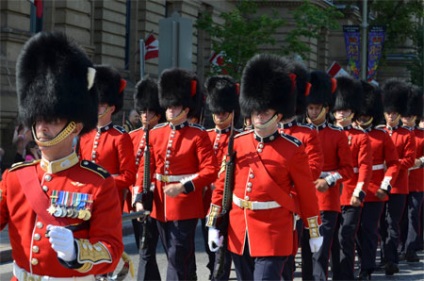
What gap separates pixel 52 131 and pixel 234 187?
2571mm

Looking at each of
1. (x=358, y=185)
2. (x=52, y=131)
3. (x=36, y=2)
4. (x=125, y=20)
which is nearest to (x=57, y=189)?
(x=52, y=131)

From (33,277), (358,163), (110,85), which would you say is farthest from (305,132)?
(33,277)

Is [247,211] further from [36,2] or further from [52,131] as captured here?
[36,2]

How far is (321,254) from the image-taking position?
28.3ft

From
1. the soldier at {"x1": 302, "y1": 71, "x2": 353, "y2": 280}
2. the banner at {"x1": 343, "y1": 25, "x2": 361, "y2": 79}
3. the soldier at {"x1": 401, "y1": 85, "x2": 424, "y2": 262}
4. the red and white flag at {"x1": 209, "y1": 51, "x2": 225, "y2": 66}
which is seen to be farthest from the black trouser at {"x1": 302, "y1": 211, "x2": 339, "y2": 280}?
the banner at {"x1": 343, "y1": 25, "x2": 361, "y2": 79}

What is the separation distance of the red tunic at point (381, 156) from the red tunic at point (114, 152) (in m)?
3.22

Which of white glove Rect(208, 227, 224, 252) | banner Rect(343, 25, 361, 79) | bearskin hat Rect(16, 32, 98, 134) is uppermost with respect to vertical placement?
banner Rect(343, 25, 361, 79)

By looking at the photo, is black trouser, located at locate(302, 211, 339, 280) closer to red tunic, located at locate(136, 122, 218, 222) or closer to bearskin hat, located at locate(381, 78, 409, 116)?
red tunic, located at locate(136, 122, 218, 222)

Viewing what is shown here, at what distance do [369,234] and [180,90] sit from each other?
2570 millimetres

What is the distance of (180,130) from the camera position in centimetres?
845

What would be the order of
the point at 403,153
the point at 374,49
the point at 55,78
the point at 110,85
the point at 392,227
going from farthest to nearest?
1. the point at 374,49
2. the point at 403,153
3. the point at 392,227
4. the point at 110,85
5. the point at 55,78

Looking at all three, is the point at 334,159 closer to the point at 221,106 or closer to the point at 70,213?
the point at 221,106

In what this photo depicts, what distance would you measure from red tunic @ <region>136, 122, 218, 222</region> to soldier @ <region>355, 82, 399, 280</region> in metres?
2.37

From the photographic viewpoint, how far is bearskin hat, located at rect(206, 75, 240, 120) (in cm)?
1078
